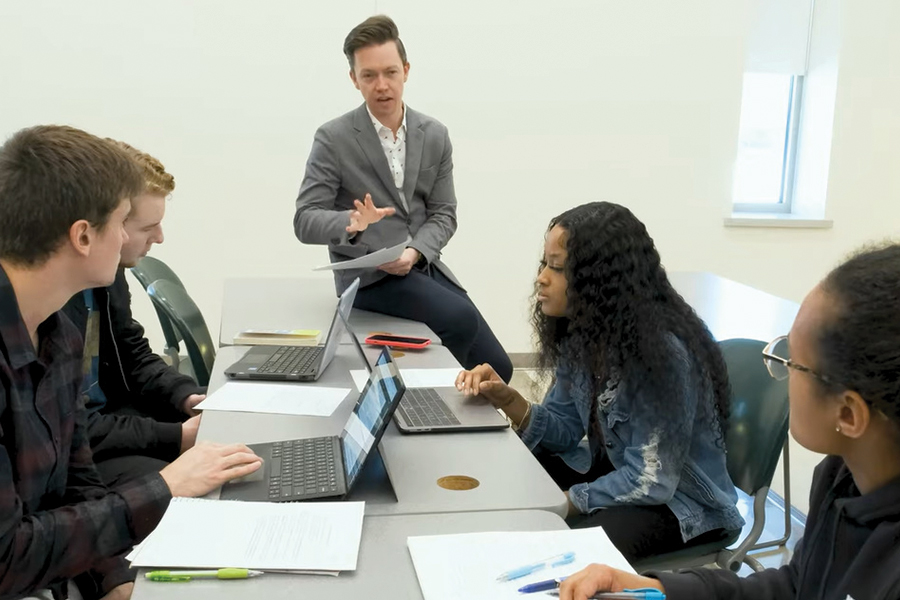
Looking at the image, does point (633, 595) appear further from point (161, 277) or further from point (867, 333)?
point (161, 277)

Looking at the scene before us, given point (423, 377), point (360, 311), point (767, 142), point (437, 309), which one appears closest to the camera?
point (423, 377)

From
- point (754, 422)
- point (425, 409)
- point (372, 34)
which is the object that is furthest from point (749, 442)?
point (372, 34)

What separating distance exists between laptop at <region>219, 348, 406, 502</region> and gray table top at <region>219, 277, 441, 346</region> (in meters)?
0.85

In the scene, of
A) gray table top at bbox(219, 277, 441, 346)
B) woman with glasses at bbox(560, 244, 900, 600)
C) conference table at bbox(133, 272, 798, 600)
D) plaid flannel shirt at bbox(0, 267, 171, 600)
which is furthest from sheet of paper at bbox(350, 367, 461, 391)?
woman with glasses at bbox(560, 244, 900, 600)

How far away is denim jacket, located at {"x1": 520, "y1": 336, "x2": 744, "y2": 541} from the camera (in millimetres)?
1620

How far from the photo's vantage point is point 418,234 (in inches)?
114

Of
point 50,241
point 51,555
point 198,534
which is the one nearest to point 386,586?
point 198,534

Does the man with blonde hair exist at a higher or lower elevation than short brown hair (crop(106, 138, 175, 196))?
lower

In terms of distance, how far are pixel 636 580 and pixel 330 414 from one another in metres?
0.83

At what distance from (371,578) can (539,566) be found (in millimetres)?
235

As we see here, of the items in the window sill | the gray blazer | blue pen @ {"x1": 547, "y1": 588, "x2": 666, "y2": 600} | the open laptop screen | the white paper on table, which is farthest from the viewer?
the window sill

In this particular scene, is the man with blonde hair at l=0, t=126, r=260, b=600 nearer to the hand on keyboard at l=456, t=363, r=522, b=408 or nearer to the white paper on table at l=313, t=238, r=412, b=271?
the hand on keyboard at l=456, t=363, r=522, b=408

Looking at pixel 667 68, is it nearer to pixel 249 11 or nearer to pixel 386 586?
pixel 249 11

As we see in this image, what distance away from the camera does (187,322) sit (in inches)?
94.3
